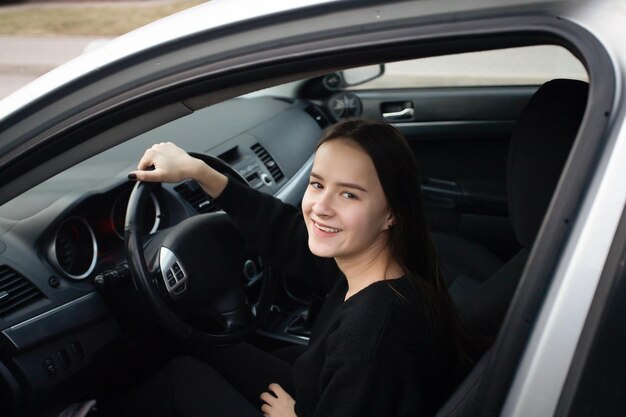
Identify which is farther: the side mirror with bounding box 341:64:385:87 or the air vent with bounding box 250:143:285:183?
the side mirror with bounding box 341:64:385:87

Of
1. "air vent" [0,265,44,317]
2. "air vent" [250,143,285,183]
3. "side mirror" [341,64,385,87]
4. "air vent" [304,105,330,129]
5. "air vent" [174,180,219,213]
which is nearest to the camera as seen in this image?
"air vent" [0,265,44,317]

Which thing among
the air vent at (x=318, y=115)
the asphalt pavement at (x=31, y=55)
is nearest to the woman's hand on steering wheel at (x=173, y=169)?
the air vent at (x=318, y=115)

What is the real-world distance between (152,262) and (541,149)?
1104 millimetres

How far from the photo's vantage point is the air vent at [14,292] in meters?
1.89

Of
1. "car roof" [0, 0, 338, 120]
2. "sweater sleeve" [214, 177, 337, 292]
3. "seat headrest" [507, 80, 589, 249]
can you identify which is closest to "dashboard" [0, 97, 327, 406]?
"sweater sleeve" [214, 177, 337, 292]

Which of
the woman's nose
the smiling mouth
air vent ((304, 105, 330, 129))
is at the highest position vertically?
the woman's nose

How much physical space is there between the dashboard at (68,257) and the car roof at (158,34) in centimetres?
53

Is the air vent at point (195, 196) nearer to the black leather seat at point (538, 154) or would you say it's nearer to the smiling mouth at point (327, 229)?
the smiling mouth at point (327, 229)

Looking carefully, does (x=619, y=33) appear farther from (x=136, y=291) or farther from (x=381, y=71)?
(x=381, y=71)

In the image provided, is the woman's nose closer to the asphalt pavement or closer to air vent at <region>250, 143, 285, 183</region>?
air vent at <region>250, 143, 285, 183</region>

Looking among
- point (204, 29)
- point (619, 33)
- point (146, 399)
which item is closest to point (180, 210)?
point (146, 399)

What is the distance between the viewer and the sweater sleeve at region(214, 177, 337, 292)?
6.89 ft

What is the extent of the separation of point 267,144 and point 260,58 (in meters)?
1.93

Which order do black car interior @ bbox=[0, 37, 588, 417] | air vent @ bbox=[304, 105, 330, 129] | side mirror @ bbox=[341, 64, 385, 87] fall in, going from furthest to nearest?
side mirror @ bbox=[341, 64, 385, 87] < air vent @ bbox=[304, 105, 330, 129] < black car interior @ bbox=[0, 37, 588, 417]
